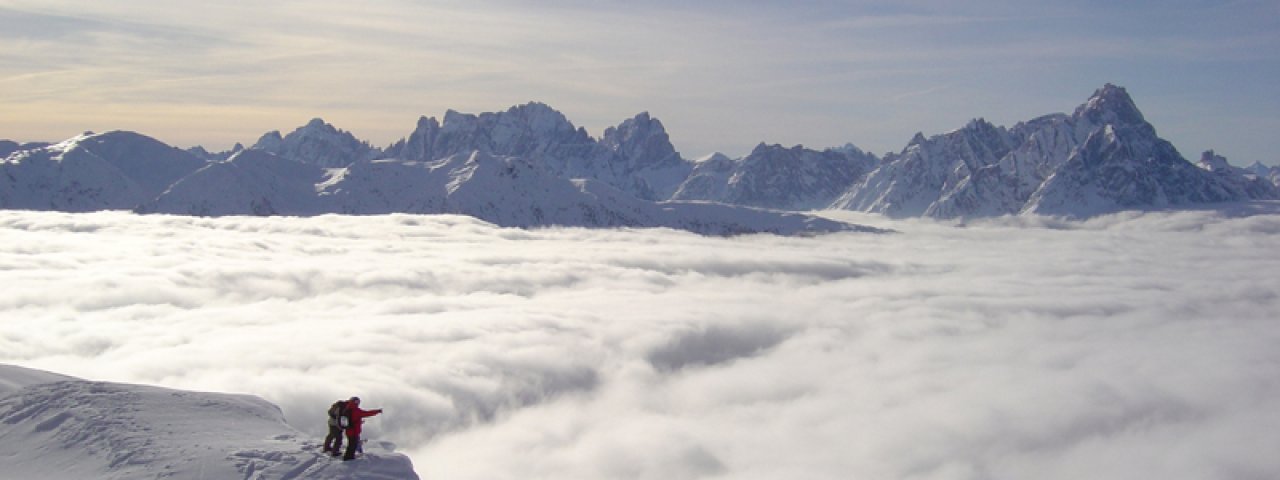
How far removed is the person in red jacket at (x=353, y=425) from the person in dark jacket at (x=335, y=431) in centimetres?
26

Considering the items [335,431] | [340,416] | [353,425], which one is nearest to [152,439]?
[335,431]

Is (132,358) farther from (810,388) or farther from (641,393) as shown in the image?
(810,388)

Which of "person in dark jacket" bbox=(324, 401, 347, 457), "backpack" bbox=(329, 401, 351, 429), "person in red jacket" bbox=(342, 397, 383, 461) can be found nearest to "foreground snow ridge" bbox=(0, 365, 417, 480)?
"person in dark jacket" bbox=(324, 401, 347, 457)

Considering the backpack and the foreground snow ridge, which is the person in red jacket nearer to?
the backpack

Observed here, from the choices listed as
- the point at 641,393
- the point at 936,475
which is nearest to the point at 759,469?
the point at 936,475

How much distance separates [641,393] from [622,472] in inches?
1881

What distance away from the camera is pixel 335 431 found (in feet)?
97.8

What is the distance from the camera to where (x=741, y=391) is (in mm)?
190375

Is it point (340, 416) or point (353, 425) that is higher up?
point (340, 416)

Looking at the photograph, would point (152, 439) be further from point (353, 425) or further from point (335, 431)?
point (353, 425)

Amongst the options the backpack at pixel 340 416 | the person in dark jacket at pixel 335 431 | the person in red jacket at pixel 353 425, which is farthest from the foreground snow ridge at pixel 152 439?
the backpack at pixel 340 416

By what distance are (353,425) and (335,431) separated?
1.12 meters

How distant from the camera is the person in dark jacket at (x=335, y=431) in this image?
1139 inches

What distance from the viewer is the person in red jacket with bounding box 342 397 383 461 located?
2889 cm
